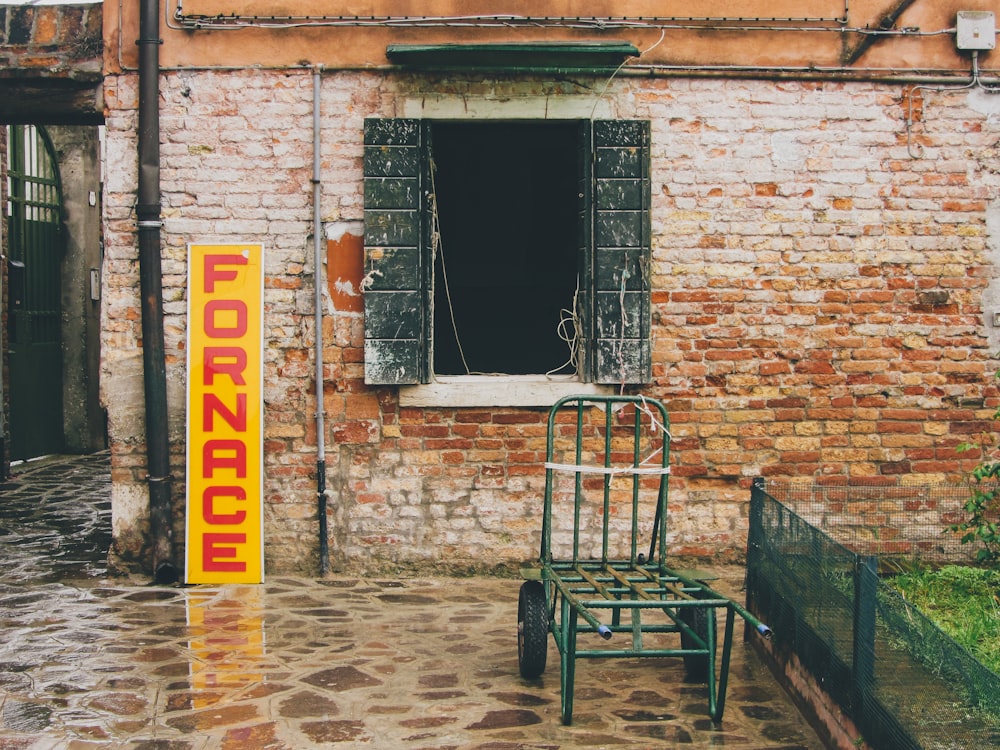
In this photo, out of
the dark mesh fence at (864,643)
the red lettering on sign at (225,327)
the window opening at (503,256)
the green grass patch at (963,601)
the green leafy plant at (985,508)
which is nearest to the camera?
the dark mesh fence at (864,643)

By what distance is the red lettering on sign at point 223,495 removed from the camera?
6477 millimetres

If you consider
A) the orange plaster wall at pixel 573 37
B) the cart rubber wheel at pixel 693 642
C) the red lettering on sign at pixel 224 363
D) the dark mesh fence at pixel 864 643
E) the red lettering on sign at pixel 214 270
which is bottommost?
the cart rubber wheel at pixel 693 642

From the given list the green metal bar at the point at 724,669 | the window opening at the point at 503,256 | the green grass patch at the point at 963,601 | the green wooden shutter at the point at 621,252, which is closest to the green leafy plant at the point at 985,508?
the green grass patch at the point at 963,601

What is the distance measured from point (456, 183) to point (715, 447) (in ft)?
12.9

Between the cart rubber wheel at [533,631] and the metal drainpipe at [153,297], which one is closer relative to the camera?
the cart rubber wheel at [533,631]

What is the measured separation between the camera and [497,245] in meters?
9.70

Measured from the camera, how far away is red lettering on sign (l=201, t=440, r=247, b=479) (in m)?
6.48

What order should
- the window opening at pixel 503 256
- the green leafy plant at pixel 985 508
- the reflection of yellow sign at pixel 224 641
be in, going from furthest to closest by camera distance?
the window opening at pixel 503 256 < the green leafy plant at pixel 985 508 < the reflection of yellow sign at pixel 224 641

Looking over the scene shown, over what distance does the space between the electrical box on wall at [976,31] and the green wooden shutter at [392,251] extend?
3310 millimetres

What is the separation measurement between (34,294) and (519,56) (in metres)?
7.38

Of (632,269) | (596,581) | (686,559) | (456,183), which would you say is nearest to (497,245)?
(456,183)

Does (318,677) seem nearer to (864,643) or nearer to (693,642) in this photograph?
(693,642)

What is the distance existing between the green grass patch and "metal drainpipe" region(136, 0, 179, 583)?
4.16m

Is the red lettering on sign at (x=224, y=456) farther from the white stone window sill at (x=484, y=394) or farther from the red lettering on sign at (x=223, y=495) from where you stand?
the white stone window sill at (x=484, y=394)
